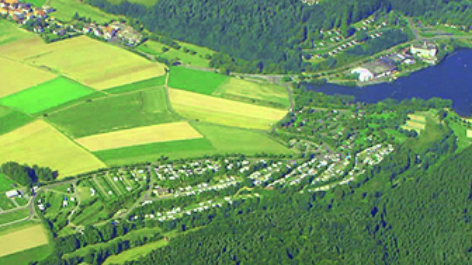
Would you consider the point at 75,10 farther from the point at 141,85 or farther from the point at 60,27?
the point at 141,85

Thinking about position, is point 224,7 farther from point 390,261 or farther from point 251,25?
point 390,261

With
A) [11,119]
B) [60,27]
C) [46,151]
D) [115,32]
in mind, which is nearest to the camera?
[46,151]

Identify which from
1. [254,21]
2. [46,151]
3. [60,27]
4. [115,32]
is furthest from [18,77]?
[254,21]

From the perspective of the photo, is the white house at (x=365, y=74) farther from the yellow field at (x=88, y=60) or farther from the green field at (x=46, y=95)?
the green field at (x=46, y=95)

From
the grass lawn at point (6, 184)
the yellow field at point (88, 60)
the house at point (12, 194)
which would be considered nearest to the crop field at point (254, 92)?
the yellow field at point (88, 60)

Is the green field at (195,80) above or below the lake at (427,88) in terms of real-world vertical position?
below

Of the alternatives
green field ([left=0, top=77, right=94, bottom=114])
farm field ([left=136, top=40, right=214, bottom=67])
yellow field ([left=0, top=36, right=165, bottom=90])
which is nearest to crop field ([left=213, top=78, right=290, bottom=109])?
farm field ([left=136, top=40, right=214, bottom=67])
